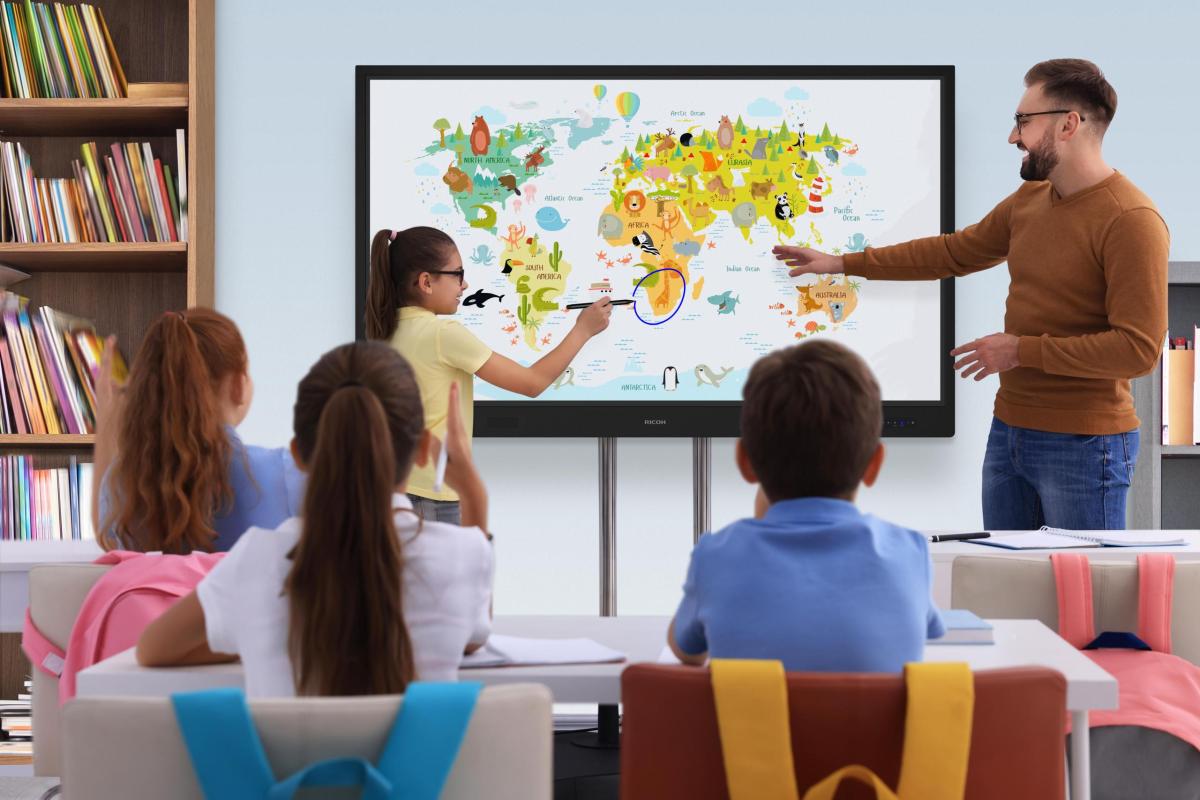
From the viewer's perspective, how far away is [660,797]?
3.38 feet

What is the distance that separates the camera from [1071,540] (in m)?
2.23

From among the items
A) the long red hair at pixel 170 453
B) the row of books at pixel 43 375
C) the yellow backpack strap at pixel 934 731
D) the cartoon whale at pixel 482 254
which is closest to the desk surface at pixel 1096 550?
the yellow backpack strap at pixel 934 731

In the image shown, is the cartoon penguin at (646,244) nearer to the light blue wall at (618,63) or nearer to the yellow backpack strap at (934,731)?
the light blue wall at (618,63)

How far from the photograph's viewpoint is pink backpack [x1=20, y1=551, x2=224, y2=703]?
1555 mm

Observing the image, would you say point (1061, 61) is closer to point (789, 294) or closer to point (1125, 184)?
point (1125, 184)

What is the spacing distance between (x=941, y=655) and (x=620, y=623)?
1.53ft

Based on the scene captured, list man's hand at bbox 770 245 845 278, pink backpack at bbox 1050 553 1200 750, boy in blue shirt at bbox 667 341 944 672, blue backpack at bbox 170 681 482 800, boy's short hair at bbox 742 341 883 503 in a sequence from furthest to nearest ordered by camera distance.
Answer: man's hand at bbox 770 245 845 278
pink backpack at bbox 1050 553 1200 750
boy's short hair at bbox 742 341 883 503
boy in blue shirt at bbox 667 341 944 672
blue backpack at bbox 170 681 482 800

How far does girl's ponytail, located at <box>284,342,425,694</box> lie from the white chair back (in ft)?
2.87

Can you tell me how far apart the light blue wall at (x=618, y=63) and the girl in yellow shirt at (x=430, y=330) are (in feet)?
3.09

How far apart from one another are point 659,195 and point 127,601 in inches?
89.6

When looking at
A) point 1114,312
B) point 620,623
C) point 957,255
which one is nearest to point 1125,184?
point 1114,312

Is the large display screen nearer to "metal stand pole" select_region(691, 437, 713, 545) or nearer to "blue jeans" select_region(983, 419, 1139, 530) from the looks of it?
"metal stand pole" select_region(691, 437, 713, 545)

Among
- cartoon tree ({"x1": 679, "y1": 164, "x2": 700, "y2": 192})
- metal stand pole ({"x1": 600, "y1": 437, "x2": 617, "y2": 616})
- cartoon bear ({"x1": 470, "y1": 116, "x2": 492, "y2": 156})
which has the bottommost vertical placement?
metal stand pole ({"x1": 600, "y1": 437, "x2": 617, "y2": 616})

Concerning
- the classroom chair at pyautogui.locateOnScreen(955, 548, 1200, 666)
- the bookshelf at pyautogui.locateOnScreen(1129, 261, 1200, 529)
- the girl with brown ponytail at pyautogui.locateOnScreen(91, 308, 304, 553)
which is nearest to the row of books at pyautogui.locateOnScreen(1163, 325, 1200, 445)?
the bookshelf at pyautogui.locateOnScreen(1129, 261, 1200, 529)
